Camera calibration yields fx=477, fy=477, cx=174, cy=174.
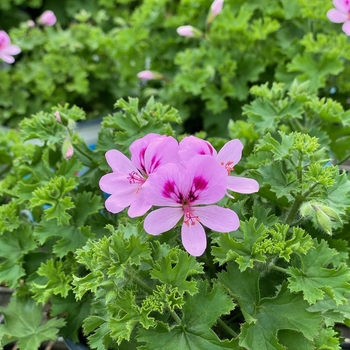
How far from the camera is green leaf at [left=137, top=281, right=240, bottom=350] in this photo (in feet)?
2.94

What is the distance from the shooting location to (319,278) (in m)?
0.97

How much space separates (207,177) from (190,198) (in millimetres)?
62

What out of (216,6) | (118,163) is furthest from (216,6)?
(118,163)

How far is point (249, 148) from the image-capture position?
1.36 m

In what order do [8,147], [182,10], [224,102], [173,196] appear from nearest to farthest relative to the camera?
1. [173,196]
2. [8,147]
3. [224,102]
4. [182,10]

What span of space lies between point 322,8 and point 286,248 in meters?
1.15

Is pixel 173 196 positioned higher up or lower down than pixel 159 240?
higher up

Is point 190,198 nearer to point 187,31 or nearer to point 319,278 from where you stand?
point 319,278

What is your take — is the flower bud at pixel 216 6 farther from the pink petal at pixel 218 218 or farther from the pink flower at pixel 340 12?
the pink petal at pixel 218 218

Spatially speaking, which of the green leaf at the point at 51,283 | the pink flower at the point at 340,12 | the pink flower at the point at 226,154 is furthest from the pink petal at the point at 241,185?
the pink flower at the point at 340,12

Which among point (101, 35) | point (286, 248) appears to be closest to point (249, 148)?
point (286, 248)

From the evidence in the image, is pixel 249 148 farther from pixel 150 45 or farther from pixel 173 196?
pixel 150 45

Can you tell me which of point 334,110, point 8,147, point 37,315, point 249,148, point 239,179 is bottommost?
point 37,315

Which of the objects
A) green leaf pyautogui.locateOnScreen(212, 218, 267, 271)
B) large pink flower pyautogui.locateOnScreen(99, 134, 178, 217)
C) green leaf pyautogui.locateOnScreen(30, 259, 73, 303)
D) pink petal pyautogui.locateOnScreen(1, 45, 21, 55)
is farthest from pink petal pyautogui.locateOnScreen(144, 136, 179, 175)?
pink petal pyautogui.locateOnScreen(1, 45, 21, 55)
